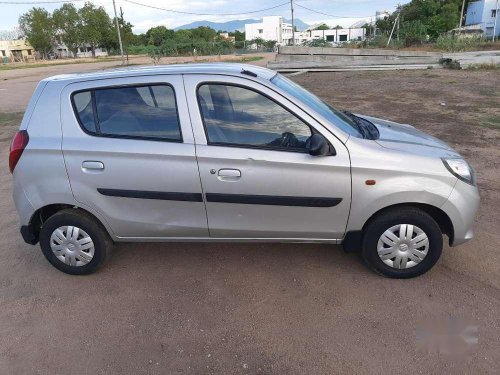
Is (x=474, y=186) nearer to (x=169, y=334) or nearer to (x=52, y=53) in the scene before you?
(x=169, y=334)

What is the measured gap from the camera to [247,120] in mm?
3033

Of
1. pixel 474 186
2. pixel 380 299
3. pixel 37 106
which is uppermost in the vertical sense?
pixel 37 106

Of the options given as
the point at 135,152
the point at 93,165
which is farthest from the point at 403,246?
the point at 93,165

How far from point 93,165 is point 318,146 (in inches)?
69.6

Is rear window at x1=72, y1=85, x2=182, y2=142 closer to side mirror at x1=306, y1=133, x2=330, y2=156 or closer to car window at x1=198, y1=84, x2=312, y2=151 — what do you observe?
car window at x1=198, y1=84, x2=312, y2=151

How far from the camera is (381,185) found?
116 inches

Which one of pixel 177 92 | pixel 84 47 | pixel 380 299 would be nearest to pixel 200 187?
pixel 177 92

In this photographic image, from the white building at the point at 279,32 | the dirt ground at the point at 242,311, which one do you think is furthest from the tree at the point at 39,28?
the dirt ground at the point at 242,311

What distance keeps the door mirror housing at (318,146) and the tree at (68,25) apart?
86.5 meters

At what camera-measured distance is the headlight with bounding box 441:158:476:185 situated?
9.86ft

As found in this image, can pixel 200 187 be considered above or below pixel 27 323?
above

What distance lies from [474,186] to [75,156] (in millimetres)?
3199

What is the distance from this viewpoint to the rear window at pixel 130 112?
305 centimetres

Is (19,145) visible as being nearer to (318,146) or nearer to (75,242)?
(75,242)
